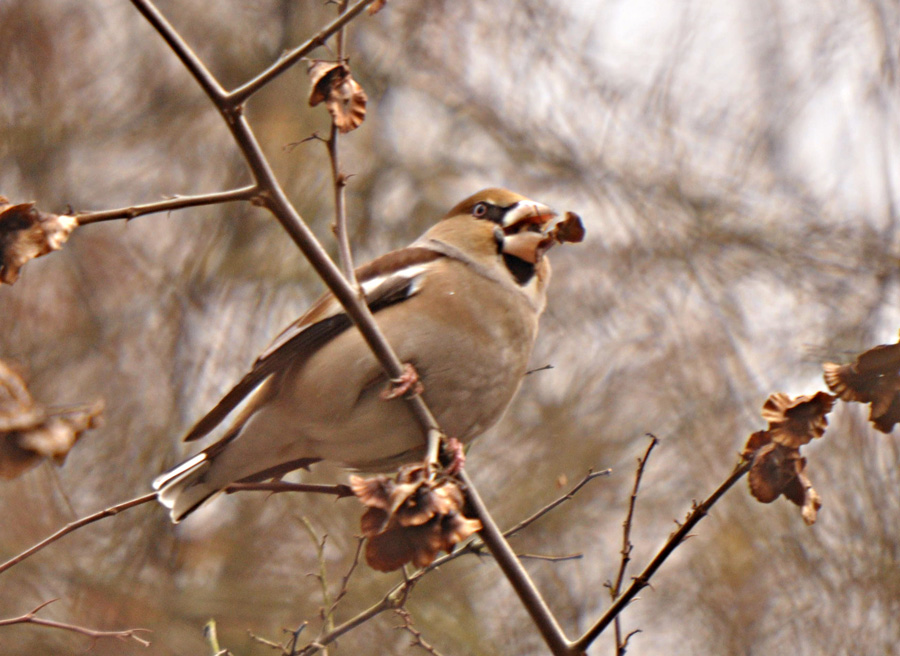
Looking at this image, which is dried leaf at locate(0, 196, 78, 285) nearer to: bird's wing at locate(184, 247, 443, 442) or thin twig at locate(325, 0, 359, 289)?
thin twig at locate(325, 0, 359, 289)

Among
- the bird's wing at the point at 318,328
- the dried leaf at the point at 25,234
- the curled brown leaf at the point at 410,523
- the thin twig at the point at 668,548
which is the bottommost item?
the thin twig at the point at 668,548

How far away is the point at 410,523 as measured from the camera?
6.86ft

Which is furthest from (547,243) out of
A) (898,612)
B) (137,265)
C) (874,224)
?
(137,265)

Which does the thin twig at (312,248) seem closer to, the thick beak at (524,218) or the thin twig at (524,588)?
the thin twig at (524,588)

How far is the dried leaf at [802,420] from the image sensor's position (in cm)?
222

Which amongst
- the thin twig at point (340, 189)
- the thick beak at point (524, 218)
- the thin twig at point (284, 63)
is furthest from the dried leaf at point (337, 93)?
the thick beak at point (524, 218)

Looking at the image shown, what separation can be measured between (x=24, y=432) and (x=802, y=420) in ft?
5.69

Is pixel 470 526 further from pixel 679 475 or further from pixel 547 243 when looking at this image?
pixel 679 475

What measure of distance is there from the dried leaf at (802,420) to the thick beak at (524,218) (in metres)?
1.84

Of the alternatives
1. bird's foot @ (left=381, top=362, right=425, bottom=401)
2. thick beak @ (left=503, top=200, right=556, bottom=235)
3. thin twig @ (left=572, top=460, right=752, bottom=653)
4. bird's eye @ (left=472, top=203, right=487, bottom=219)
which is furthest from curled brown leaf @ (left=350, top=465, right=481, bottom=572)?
bird's eye @ (left=472, top=203, right=487, bottom=219)

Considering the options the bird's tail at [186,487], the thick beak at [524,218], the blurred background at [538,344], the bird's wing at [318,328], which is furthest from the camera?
the blurred background at [538,344]

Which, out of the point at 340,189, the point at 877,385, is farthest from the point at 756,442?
the point at 340,189

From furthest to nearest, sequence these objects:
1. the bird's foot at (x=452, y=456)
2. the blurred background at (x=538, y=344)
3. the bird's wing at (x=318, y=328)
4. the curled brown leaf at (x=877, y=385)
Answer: the blurred background at (x=538, y=344)
the bird's wing at (x=318, y=328)
the bird's foot at (x=452, y=456)
the curled brown leaf at (x=877, y=385)

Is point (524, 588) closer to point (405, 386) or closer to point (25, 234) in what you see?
point (405, 386)
